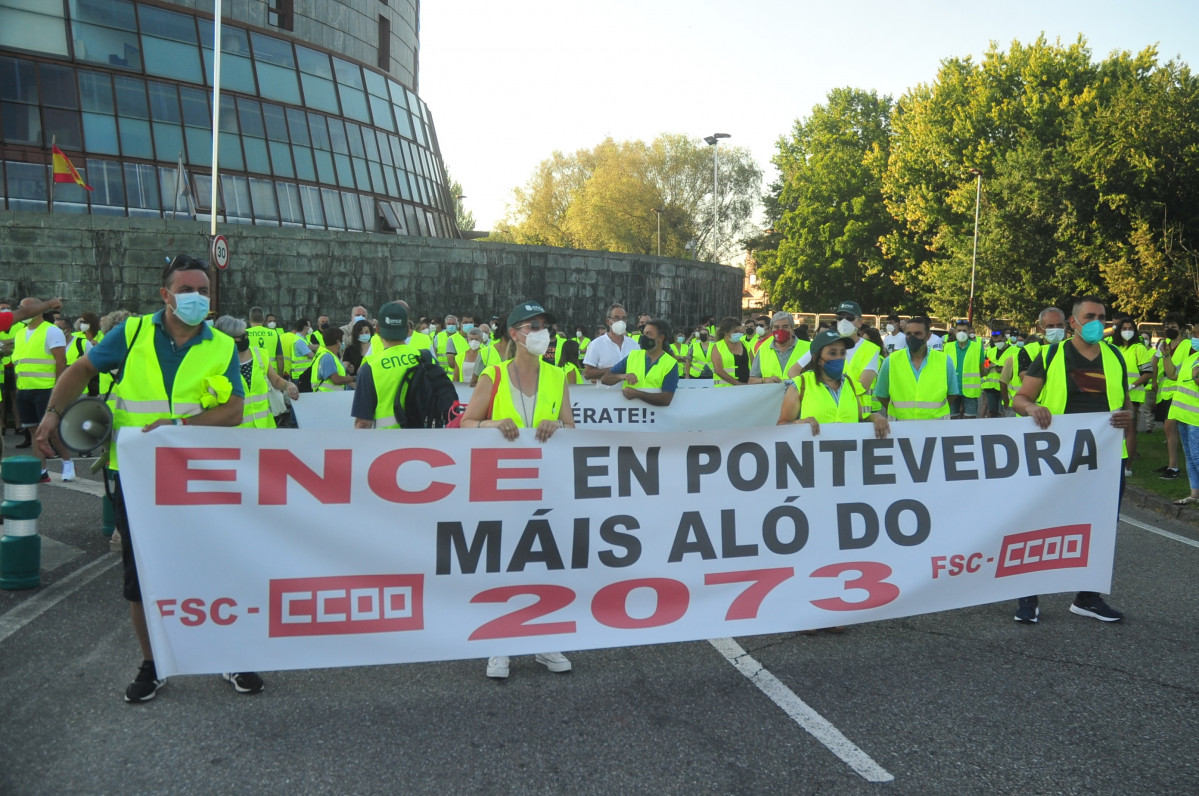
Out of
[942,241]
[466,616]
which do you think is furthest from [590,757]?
[942,241]

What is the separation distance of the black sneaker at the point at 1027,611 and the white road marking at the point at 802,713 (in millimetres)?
1742

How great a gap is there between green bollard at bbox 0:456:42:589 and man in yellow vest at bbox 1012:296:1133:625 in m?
6.21

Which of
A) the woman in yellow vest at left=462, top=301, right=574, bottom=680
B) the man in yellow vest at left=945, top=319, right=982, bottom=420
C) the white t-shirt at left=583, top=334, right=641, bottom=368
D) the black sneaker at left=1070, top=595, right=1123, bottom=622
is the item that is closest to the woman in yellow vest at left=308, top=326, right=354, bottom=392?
the white t-shirt at left=583, top=334, right=641, bottom=368

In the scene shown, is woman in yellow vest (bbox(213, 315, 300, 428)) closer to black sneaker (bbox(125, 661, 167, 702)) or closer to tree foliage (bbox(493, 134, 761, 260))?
black sneaker (bbox(125, 661, 167, 702))

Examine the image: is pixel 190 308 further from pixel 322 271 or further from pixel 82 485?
pixel 322 271

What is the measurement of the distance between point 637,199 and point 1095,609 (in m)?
59.2

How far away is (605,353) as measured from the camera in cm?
1095

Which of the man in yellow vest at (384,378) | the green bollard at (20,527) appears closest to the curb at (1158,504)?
the man in yellow vest at (384,378)

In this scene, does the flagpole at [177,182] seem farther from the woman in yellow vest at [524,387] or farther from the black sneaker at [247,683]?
the black sneaker at [247,683]

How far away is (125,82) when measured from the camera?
91.2ft

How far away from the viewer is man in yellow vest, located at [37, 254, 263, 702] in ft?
14.3

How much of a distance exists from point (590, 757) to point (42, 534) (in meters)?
5.82

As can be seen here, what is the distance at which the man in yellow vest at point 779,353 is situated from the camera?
33.5ft

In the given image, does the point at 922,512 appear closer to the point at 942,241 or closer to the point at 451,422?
the point at 451,422
